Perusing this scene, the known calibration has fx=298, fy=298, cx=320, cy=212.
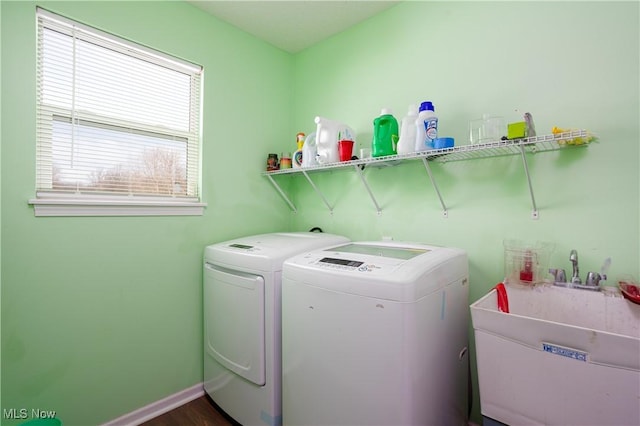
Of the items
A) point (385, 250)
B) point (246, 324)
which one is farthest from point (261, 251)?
point (385, 250)

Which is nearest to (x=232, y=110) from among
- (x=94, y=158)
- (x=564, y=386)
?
(x=94, y=158)

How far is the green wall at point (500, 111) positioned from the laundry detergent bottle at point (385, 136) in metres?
0.26

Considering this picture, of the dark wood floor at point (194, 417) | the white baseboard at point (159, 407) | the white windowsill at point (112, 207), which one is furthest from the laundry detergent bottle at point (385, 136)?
the white baseboard at point (159, 407)

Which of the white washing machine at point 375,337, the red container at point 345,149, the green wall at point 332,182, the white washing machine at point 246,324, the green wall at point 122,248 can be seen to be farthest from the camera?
the red container at point 345,149

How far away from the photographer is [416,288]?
109 cm

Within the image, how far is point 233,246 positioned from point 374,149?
1041 mm

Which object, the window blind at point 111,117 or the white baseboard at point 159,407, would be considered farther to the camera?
the white baseboard at point 159,407

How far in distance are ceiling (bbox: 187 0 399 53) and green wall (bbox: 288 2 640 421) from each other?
0.10 meters

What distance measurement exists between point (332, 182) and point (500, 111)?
117 cm

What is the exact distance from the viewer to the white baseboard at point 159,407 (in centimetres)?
173

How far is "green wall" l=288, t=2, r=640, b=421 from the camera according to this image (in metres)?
1.26

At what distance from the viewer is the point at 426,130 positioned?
152 cm

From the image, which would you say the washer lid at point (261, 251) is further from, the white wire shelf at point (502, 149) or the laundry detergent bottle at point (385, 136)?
the laundry detergent bottle at point (385, 136)

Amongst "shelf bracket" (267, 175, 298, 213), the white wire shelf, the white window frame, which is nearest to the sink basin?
the white wire shelf
